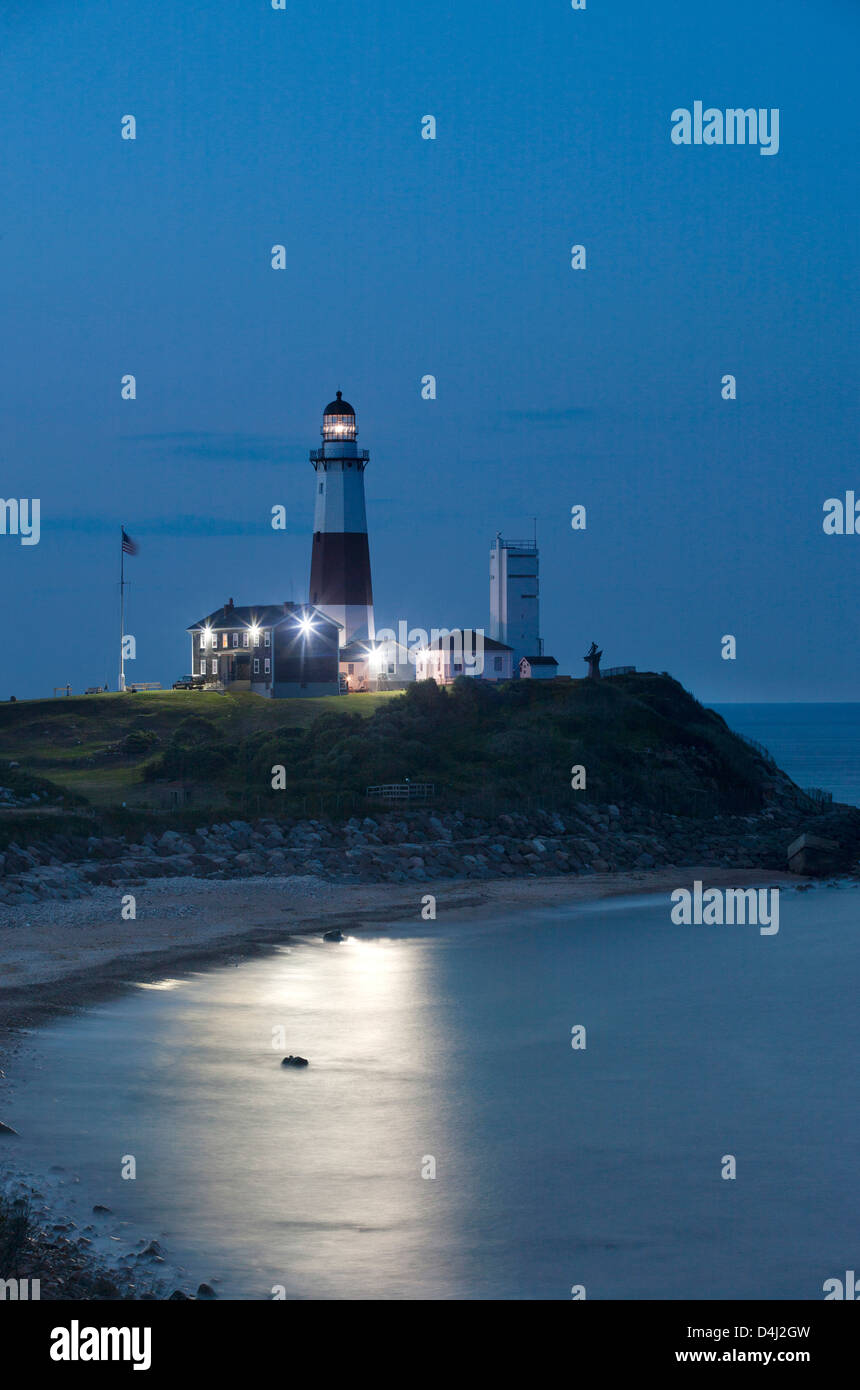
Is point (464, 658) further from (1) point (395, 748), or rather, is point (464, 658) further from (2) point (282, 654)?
(1) point (395, 748)

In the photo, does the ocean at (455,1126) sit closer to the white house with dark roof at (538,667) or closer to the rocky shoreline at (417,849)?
the rocky shoreline at (417,849)

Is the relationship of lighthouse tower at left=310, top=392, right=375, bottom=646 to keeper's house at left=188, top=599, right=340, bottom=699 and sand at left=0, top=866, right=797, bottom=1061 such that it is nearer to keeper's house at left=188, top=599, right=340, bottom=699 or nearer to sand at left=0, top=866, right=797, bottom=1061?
keeper's house at left=188, top=599, right=340, bottom=699

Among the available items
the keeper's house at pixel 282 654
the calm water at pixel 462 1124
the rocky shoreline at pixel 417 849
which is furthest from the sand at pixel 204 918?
the keeper's house at pixel 282 654

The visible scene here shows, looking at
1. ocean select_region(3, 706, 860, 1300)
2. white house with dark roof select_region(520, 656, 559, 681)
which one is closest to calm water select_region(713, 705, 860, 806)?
white house with dark roof select_region(520, 656, 559, 681)

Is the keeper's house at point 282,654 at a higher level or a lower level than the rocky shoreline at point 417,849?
higher

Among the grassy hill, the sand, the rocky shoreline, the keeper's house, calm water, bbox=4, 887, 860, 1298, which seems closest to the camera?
calm water, bbox=4, 887, 860, 1298

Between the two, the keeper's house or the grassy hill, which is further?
the keeper's house
